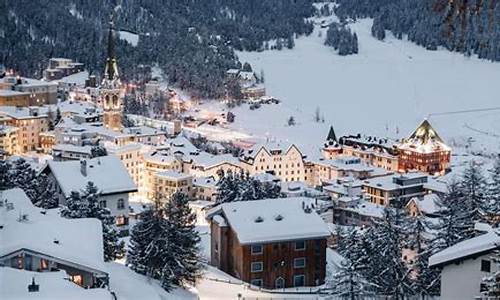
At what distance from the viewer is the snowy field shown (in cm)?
5425

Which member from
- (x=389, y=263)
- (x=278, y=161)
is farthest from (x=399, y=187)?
(x=389, y=263)

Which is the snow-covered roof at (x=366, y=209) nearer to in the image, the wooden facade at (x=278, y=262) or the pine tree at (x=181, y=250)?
the wooden facade at (x=278, y=262)

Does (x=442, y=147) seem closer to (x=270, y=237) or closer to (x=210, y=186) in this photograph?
(x=210, y=186)

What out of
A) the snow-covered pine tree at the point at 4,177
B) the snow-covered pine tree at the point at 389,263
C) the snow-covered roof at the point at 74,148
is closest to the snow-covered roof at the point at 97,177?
the snow-covered pine tree at the point at 4,177

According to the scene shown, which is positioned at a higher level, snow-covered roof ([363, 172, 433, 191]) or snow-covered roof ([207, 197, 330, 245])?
snow-covered roof ([207, 197, 330, 245])

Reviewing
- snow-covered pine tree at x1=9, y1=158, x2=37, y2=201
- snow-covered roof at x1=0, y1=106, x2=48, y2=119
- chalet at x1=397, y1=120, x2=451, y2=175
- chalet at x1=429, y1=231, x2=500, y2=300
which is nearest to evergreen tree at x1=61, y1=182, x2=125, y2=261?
snow-covered pine tree at x1=9, y1=158, x2=37, y2=201

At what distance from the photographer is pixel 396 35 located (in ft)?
307

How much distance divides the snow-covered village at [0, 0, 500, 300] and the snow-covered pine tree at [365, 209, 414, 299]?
1.8 inches

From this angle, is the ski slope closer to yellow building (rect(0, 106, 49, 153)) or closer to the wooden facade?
yellow building (rect(0, 106, 49, 153))

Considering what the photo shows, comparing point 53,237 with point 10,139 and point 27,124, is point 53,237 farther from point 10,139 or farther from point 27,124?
point 27,124

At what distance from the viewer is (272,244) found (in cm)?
1581

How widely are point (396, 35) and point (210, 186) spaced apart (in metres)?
64.1

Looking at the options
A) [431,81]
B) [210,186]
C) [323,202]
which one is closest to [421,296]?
[323,202]

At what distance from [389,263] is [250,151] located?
85.9 ft
